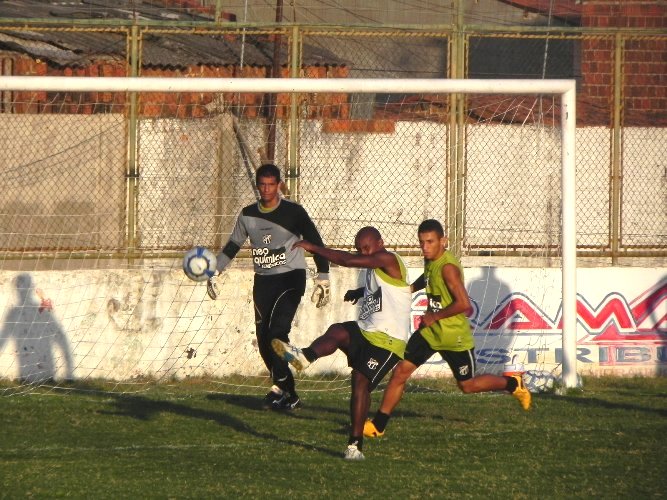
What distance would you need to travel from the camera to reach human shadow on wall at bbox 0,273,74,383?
13219 millimetres

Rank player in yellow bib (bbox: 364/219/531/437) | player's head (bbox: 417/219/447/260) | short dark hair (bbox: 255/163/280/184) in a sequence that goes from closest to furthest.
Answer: player in yellow bib (bbox: 364/219/531/437) → player's head (bbox: 417/219/447/260) → short dark hair (bbox: 255/163/280/184)

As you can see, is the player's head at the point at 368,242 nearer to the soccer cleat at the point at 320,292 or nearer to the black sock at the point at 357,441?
the black sock at the point at 357,441

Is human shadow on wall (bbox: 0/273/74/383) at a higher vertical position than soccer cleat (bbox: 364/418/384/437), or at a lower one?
higher

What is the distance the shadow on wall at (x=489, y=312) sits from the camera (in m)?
13.7

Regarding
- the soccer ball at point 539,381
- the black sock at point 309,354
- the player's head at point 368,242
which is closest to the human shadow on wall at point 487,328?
the soccer ball at point 539,381

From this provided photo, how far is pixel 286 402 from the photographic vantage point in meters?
11.3

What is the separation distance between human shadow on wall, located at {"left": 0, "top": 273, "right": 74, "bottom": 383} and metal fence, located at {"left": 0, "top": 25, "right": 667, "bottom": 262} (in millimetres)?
533

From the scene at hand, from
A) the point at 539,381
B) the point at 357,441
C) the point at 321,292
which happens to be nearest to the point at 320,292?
the point at 321,292

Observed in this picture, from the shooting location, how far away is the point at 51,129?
1386cm

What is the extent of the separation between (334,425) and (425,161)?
15.0 ft

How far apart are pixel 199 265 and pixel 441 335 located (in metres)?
2.25

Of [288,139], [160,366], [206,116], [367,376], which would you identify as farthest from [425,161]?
[367,376]

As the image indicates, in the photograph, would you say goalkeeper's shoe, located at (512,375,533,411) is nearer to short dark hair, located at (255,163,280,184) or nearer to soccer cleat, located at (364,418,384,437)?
soccer cleat, located at (364,418,384,437)

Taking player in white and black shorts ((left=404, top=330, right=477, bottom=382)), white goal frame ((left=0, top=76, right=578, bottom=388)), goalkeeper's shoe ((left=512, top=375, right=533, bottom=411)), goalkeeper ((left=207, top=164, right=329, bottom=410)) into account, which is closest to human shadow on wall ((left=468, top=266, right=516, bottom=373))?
white goal frame ((left=0, top=76, right=578, bottom=388))
